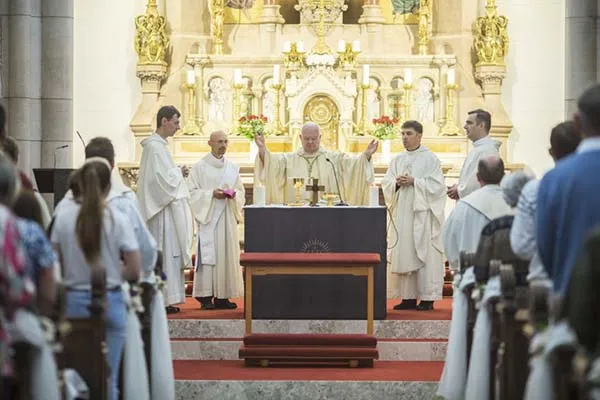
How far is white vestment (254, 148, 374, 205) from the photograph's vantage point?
13.4 m

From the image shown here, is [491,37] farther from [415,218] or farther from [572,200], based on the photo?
[572,200]

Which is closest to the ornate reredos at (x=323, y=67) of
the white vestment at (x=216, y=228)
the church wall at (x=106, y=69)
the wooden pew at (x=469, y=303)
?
the church wall at (x=106, y=69)

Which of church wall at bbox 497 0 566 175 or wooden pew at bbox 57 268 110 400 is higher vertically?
church wall at bbox 497 0 566 175

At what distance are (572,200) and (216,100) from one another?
1122 cm

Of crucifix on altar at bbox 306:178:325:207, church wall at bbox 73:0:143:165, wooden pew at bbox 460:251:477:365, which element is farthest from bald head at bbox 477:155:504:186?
church wall at bbox 73:0:143:165

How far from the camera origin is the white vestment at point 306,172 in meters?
13.4

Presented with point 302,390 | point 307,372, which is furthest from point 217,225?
point 302,390

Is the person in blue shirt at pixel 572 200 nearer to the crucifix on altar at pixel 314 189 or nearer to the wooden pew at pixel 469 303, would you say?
the wooden pew at pixel 469 303

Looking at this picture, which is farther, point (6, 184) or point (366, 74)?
point (366, 74)

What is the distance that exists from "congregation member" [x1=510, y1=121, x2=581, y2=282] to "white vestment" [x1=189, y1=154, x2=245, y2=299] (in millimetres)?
5730

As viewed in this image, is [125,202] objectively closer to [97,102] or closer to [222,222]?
[222,222]

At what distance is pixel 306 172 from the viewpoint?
44.2ft

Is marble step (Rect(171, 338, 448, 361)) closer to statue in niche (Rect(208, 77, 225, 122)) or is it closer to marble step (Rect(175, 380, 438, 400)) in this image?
marble step (Rect(175, 380, 438, 400))

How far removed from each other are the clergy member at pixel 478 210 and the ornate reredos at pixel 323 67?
626 centimetres
